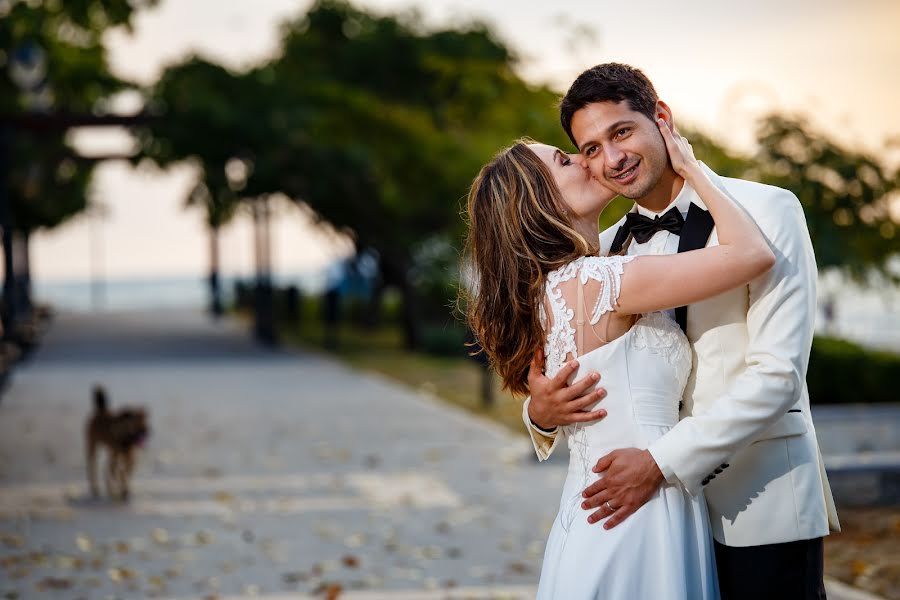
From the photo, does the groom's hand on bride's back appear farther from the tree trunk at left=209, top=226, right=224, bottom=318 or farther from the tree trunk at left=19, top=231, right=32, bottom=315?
the tree trunk at left=209, top=226, right=224, bottom=318

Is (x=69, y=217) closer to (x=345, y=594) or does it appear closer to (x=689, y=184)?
(x=345, y=594)

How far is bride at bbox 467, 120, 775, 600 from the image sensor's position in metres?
3.04

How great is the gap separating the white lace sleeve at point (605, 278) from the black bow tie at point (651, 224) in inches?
6.6

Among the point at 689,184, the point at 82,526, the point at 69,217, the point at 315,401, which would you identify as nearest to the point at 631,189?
the point at 689,184

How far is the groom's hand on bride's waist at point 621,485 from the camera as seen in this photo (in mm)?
3061

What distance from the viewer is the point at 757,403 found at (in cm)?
292

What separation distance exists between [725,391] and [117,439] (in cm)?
763

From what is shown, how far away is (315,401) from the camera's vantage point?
17406mm

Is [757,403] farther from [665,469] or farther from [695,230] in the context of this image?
[695,230]

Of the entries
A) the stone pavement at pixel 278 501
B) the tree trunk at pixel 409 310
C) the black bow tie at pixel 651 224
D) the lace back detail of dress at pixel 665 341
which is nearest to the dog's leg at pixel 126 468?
the stone pavement at pixel 278 501

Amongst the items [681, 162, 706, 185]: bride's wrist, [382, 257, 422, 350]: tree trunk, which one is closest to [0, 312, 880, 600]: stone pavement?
[681, 162, 706, 185]: bride's wrist

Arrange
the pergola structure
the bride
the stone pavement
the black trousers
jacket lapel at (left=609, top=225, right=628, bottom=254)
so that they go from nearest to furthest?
the bride < the black trousers < jacket lapel at (left=609, top=225, right=628, bottom=254) < the stone pavement < the pergola structure

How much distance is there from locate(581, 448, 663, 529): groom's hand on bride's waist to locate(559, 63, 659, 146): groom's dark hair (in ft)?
2.89

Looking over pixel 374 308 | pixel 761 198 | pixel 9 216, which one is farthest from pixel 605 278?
pixel 374 308
